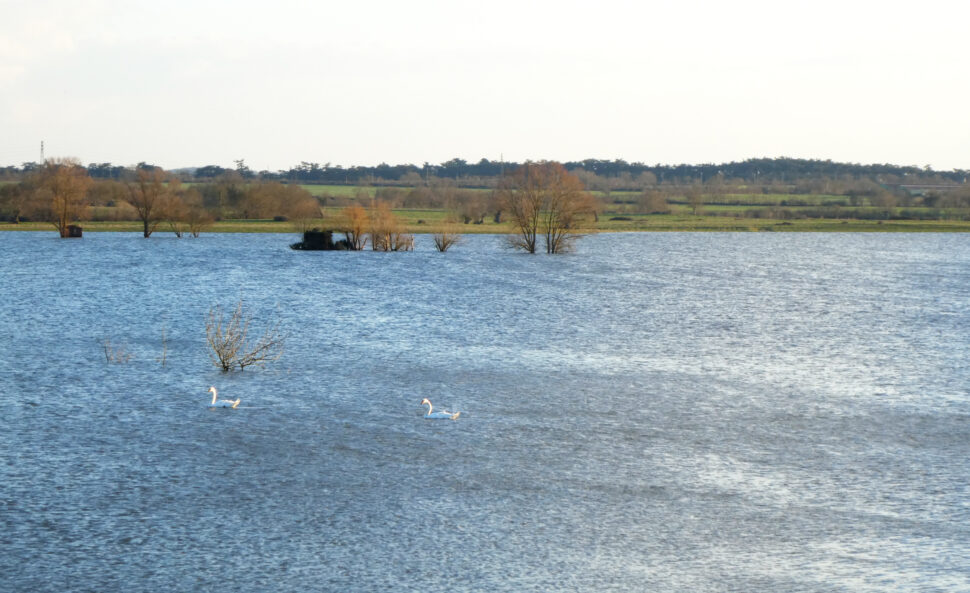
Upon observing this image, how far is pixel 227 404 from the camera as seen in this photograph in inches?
1161

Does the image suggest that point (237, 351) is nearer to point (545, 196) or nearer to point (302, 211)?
point (545, 196)

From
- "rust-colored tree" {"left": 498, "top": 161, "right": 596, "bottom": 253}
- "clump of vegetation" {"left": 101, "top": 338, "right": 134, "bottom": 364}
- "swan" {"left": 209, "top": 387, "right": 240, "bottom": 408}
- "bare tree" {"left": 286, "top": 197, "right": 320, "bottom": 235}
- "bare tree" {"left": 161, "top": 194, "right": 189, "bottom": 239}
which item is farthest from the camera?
"bare tree" {"left": 286, "top": 197, "right": 320, "bottom": 235}

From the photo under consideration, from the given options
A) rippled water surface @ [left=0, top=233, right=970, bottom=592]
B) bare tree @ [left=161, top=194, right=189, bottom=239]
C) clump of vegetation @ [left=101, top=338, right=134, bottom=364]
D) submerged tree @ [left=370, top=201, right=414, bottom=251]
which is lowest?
rippled water surface @ [left=0, top=233, right=970, bottom=592]

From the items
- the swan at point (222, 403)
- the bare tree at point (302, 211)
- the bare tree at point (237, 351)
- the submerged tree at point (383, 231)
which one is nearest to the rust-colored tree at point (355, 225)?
the submerged tree at point (383, 231)

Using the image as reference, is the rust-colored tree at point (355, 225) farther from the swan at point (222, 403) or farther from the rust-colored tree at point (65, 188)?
the swan at point (222, 403)

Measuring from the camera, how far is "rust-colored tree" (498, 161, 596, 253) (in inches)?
4156

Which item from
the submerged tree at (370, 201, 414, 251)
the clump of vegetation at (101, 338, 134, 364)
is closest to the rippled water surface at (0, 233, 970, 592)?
the clump of vegetation at (101, 338, 134, 364)

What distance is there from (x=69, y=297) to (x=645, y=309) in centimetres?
3732

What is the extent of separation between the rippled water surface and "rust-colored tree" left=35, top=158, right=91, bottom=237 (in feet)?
328

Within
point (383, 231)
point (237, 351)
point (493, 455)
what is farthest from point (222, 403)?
point (383, 231)

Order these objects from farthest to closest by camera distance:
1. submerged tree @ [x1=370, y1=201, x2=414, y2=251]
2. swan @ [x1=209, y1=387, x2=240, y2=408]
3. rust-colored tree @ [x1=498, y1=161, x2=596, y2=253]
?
submerged tree @ [x1=370, y1=201, x2=414, y2=251] → rust-colored tree @ [x1=498, y1=161, x2=596, y2=253] → swan @ [x1=209, y1=387, x2=240, y2=408]

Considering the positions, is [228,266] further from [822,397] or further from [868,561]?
[868,561]

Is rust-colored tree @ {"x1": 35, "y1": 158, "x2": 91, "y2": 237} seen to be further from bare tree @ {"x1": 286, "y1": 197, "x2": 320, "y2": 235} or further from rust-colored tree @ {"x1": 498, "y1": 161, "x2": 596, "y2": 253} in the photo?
rust-colored tree @ {"x1": 498, "y1": 161, "x2": 596, "y2": 253}

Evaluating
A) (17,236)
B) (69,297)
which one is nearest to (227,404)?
(69,297)
